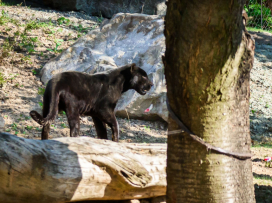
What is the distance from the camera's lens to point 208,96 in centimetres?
290

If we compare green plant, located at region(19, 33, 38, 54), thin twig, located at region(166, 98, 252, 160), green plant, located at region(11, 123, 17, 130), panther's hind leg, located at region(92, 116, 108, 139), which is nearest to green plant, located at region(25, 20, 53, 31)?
green plant, located at region(19, 33, 38, 54)

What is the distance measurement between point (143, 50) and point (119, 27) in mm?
1386

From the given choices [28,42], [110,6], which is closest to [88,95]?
[28,42]

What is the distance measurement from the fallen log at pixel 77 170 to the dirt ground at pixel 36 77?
5.64 ft

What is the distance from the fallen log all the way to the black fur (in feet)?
5.68

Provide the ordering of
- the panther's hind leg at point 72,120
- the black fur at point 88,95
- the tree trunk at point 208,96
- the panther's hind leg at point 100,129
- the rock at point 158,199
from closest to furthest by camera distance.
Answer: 1. the tree trunk at point 208,96
2. the rock at point 158,199
3. the black fur at point 88,95
4. the panther's hind leg at point 72,120
5. the panther's hind leg at point 100,129

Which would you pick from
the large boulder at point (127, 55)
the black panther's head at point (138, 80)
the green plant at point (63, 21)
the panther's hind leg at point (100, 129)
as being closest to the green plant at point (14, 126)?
the panther's hind leg at point (100, 129)

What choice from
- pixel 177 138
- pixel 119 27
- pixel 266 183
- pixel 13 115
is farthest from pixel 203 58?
pixel 119 27

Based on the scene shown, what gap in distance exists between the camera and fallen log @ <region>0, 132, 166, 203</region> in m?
3.26

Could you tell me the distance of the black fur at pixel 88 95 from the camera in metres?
5.81

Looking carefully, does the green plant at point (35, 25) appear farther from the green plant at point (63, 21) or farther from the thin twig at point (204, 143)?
the thin twig at point (204, 143)

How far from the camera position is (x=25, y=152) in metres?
3.32

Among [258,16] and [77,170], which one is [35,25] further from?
[258,16]

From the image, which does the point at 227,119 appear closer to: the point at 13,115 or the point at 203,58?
the point at 203,58
